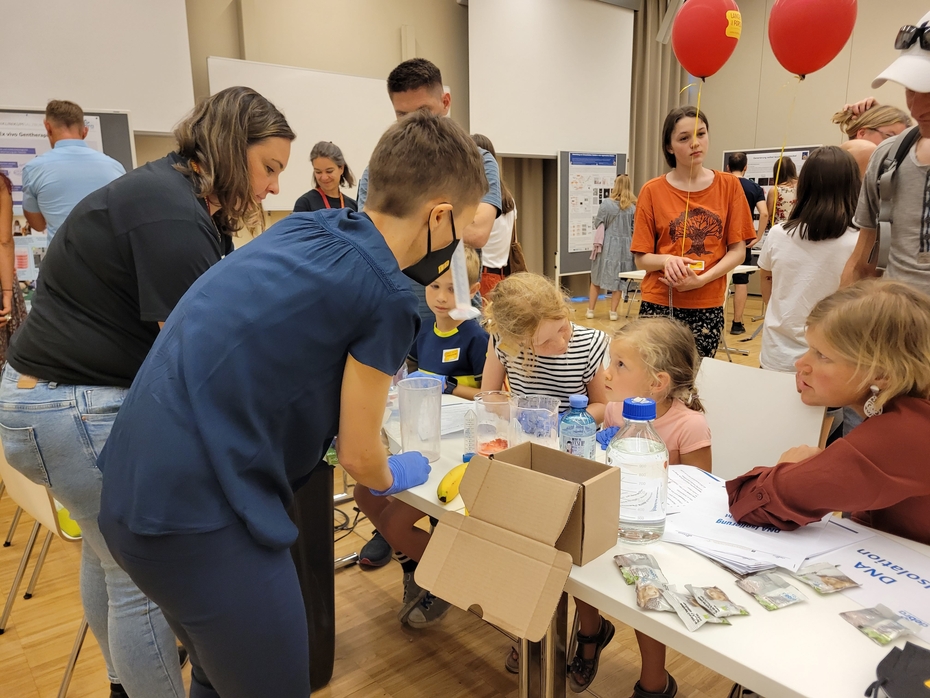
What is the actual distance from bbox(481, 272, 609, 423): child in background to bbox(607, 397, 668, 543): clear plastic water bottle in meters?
0.66

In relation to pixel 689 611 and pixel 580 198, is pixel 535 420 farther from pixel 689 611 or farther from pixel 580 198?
pixel 580 198

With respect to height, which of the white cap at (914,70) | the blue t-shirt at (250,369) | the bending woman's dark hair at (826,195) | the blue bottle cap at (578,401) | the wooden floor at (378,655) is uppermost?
the white cap at (914,70)

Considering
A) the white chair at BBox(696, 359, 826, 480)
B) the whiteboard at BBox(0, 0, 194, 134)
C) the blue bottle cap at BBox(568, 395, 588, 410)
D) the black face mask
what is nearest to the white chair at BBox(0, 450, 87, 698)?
the black face mask

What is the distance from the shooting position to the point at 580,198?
7457 millimetres

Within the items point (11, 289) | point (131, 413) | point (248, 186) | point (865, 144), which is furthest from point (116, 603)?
point (865, 144)

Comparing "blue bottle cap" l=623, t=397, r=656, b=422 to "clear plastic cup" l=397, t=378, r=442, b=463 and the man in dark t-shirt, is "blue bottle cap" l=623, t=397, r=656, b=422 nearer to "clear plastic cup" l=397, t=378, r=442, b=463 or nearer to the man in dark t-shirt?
"clear plastic cup" l=397, t=378, r=442, b=463

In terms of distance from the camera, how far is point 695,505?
1.22m

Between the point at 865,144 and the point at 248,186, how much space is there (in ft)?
8.45

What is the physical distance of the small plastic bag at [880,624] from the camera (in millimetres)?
830

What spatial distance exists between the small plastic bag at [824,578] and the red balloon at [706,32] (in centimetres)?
241

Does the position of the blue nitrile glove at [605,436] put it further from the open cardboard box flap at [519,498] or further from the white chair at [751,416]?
the open cardboard box flap at [519,498]

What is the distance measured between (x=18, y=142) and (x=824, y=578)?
15.3ft

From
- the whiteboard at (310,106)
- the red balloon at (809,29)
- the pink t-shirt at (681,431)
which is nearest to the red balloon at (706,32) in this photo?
the red balloon at (809,29)

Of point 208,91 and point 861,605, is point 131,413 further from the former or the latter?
point 208,91
